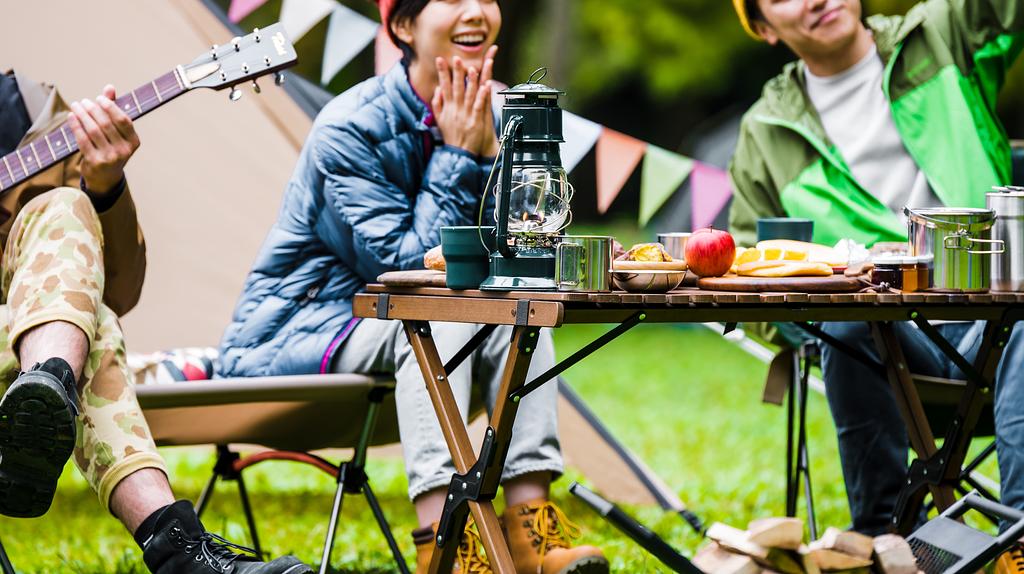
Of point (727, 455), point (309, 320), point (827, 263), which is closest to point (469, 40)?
point (309, 320)

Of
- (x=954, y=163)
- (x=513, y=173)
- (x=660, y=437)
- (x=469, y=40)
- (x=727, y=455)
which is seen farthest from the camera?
(x=660, y=437)

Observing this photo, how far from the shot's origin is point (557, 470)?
99.9 inches

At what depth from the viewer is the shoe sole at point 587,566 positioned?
2352 mm

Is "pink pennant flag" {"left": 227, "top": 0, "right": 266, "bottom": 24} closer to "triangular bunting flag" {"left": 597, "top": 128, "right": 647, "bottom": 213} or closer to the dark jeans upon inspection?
"triangular bunting flag" {"left": 597, "top": 128, "right": 647, "bottom": 213}

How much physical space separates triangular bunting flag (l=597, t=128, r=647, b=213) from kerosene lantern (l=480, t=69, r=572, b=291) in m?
1.70

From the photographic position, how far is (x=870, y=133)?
3.33 m

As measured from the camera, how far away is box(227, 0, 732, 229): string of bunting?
3846 millimetres

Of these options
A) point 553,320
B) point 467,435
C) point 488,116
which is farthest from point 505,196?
point 488,116

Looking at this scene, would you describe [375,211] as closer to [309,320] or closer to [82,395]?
[309,320]

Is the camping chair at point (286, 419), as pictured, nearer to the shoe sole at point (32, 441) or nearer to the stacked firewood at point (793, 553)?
the shoe sole at point (32, 441)

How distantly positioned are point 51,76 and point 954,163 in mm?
2484

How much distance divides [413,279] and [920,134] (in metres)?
1.61

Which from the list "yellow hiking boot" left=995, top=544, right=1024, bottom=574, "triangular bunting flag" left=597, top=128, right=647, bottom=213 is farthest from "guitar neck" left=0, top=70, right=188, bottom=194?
"yellow hiking boot" left=995, top=544, right=1024, bottom=574

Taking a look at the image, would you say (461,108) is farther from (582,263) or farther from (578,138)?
(578,138)
